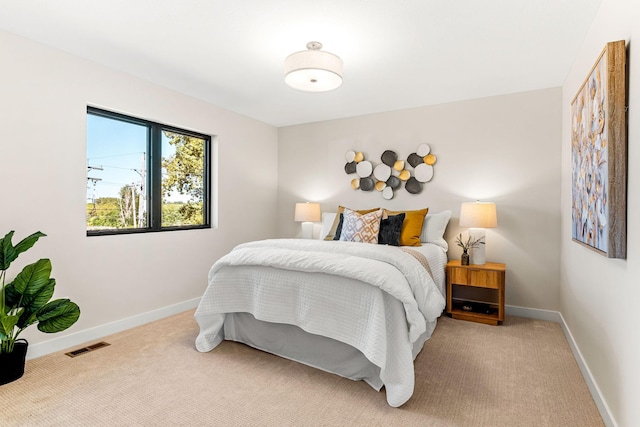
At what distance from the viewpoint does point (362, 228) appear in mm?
3568

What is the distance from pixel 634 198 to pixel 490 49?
1709mm

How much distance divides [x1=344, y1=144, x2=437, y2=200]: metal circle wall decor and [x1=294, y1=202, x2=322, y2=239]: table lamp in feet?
1.93

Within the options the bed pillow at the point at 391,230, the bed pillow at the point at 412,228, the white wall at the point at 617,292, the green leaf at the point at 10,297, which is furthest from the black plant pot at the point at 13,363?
the white wall at the point at 617,292

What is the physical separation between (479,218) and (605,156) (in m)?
1.72

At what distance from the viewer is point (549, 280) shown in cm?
353

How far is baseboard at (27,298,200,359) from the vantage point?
262cm

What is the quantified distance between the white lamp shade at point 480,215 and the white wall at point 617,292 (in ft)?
2.72

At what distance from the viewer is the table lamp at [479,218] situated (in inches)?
134

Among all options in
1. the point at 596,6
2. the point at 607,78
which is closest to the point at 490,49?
the point at 596,6

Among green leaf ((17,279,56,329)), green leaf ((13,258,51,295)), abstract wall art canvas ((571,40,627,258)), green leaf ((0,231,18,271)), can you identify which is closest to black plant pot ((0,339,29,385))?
green leaf ((17,279,56,329))

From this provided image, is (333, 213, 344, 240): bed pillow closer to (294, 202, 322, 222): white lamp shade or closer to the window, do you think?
(294, 202, 322, 222): white lamp shade

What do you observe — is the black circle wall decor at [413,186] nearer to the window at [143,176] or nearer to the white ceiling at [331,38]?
the white ceiling at [331,38]

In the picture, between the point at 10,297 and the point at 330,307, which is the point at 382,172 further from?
the point at 10,297

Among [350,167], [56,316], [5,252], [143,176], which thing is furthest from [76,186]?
[350,167]
